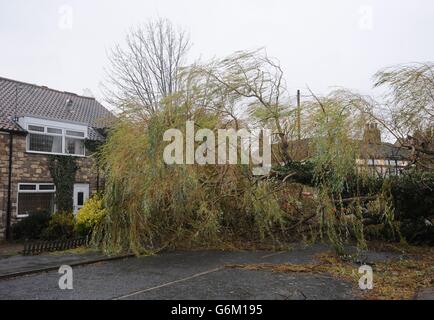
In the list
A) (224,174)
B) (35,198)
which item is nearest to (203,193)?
(224,174)

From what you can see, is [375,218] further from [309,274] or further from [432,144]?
[309,274]

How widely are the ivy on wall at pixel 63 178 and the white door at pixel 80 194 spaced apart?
16.9 inches

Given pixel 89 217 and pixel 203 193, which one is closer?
pixel 203 193

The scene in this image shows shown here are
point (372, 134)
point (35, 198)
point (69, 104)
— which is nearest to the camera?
point (372, 134)

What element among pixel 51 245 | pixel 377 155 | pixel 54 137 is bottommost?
pixel 51 245

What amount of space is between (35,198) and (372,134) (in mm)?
13456

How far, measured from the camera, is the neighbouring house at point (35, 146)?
1602 centimetres

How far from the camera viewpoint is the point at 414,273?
8.32 meters

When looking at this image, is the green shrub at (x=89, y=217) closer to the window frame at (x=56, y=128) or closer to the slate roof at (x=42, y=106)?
the slate roof at (x=42, y=106)

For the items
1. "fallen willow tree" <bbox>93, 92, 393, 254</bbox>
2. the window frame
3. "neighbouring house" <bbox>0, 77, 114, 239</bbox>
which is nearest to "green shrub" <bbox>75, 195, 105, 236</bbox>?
"neighbouring house" <bbox>0, 77, 114, 239</bbox>

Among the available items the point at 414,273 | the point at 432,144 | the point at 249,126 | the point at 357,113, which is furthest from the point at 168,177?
the point at 432,144

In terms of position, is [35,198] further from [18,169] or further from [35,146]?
[35,146]

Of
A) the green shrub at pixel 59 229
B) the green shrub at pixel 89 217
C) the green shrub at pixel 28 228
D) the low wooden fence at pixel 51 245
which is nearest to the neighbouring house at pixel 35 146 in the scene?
the green shrub at pixel 28 228

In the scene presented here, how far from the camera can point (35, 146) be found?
677 inches
